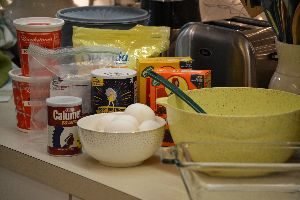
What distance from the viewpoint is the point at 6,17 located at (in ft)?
6.81

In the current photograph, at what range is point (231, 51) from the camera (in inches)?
59.9

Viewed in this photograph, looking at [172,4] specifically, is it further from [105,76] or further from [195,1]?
[105,76]

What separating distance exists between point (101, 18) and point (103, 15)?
0.36 feet

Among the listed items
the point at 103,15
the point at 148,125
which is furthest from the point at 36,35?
the point at 103,15

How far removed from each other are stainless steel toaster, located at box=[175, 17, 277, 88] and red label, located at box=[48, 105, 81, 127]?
418 mm

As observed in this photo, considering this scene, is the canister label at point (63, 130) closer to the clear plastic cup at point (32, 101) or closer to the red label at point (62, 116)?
the red label at point (62, 116)

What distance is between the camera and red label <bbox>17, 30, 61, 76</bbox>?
1.40 meters

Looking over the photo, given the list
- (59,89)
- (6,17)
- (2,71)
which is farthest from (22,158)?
(6,17)

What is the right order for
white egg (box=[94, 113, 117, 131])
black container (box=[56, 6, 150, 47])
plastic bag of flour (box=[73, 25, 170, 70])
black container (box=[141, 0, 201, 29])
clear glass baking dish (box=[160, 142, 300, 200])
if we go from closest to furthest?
clear glass baking dish (box=[160, 142, 300, 200])
white egg (box=[94, 113, 117, 131])
plastic bag of flour (box=[73, 25, 170, 70])
black container (box=[56, 6, 150, 47])
black container (box=[141, 0, 201, 29])

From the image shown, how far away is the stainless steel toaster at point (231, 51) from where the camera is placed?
1513mm

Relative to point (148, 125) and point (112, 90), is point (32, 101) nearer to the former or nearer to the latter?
point (112, 90)

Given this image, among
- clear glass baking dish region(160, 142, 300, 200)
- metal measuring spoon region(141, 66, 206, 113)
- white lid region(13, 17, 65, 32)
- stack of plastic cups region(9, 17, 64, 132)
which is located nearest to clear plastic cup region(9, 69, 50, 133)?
stack of plastic cups region(9, 17, 64, 132)

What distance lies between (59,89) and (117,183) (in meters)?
0.31

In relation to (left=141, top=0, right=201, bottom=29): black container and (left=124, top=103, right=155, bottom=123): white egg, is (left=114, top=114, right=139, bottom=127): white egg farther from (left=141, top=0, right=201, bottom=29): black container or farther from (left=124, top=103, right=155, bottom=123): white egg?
(left=141, top=0, right=201, bottom=29): black container
